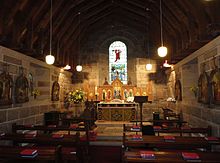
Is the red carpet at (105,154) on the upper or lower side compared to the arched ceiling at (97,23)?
lower

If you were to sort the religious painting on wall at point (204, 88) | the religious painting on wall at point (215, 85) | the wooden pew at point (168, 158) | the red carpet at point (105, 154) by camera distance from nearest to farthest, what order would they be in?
1. the wooden pew at point (168, 158)
2. the religious painting on wall at point (215, 85)
3. the red carpet at point (105, 154)
4. the religious painting on wall at point (204, 88)

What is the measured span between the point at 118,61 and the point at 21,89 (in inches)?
278

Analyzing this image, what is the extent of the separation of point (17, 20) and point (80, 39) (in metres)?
6.11

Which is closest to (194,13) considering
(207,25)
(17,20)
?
(207,25)

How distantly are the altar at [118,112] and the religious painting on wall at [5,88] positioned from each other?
5.21 meters

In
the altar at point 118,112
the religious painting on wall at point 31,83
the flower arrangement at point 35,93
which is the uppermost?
the religious painting on wall at point 31,83

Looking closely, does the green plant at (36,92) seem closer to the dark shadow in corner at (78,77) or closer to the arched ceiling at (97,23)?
the arched ceiling at (97,23)

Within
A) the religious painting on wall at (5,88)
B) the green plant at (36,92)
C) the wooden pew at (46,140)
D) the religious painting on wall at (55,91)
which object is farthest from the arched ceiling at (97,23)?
the wooden pew at (46,140)

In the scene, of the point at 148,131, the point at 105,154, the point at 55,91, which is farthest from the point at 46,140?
the point at 55,91

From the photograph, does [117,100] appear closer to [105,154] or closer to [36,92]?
[36,92]

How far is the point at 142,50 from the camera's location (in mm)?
11773

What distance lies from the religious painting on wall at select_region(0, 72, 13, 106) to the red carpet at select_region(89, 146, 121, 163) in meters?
2.92

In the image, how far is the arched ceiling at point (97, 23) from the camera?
516 cm

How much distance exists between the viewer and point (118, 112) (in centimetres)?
984
